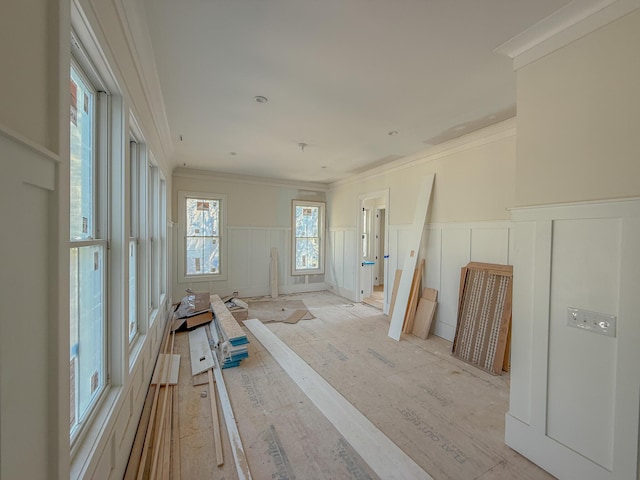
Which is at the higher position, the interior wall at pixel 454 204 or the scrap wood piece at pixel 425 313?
the interior wall at pixel 454 204

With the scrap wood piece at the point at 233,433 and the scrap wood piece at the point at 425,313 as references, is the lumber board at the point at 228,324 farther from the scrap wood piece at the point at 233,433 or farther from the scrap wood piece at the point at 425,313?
the scrap wood piece at the point at 425,313

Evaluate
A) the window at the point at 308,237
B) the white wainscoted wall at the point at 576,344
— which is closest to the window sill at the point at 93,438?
the white wainscoted wall at the point at 576,344

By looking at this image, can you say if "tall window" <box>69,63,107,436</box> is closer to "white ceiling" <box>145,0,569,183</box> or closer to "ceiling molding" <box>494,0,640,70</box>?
"white ceiling" <box>145,0,569,183</box>

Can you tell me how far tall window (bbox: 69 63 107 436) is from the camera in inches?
49.1

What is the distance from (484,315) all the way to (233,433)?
2901mm

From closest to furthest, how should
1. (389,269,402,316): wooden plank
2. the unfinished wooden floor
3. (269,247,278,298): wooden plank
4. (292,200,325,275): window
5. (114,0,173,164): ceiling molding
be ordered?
(114,0,173,164): ceiling molding
the unfinished wooden floor
(389,269,402,316): wooden plank
(269,247,278,298): wooden plank
(292,200,325,275): window

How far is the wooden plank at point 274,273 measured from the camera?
6.46 metres

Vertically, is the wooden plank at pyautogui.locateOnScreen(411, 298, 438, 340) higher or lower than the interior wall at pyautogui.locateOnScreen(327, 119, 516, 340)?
lower

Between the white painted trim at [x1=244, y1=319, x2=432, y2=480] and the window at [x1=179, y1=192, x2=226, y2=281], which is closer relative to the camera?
the white painted trim at [x1=244, y1=319, x2=432, y2=480]

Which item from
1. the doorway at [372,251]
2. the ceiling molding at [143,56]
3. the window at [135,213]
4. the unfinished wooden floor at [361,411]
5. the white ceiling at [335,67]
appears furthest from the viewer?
the doorway at [372,251]

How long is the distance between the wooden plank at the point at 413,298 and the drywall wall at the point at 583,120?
2510mm

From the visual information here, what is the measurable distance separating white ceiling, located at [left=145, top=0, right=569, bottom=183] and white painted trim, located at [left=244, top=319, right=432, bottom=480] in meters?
2.84

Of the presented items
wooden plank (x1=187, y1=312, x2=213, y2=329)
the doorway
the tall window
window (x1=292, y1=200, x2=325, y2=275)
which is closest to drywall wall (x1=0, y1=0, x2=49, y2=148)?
the tall window

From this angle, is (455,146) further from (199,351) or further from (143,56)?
(199,351)
